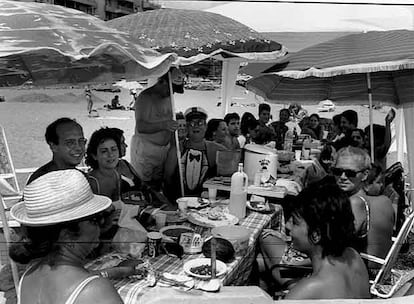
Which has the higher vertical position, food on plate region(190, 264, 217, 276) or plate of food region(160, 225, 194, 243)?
plate of food region(160, 225, 194, 243)

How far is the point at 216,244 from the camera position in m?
2.67

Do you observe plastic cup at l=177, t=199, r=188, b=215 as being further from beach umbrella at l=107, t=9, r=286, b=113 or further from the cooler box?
beach umbrella at l=107, t=9, r=286, b=113

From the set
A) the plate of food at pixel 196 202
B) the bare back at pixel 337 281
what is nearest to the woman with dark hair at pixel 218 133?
the plate of food at pixel 196 202

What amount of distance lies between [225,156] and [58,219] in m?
2.77

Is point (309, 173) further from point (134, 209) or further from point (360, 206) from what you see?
point (134, 209)

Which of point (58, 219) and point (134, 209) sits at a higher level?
point (58, 219)

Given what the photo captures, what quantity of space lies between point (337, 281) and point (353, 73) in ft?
9.24

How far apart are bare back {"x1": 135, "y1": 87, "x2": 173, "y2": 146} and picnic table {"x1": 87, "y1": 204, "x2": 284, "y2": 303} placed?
1.55 meters

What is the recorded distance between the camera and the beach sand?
1136cm

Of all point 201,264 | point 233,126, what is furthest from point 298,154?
point 201,264

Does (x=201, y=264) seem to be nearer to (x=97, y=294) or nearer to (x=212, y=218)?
(x=212, y=218)

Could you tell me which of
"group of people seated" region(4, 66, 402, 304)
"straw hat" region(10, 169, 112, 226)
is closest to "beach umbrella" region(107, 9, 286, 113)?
"group of people seated" region(4, 66, 402, 304)

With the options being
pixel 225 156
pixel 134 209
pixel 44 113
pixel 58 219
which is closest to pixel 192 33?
pixel 225 156

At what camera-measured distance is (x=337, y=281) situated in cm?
200
